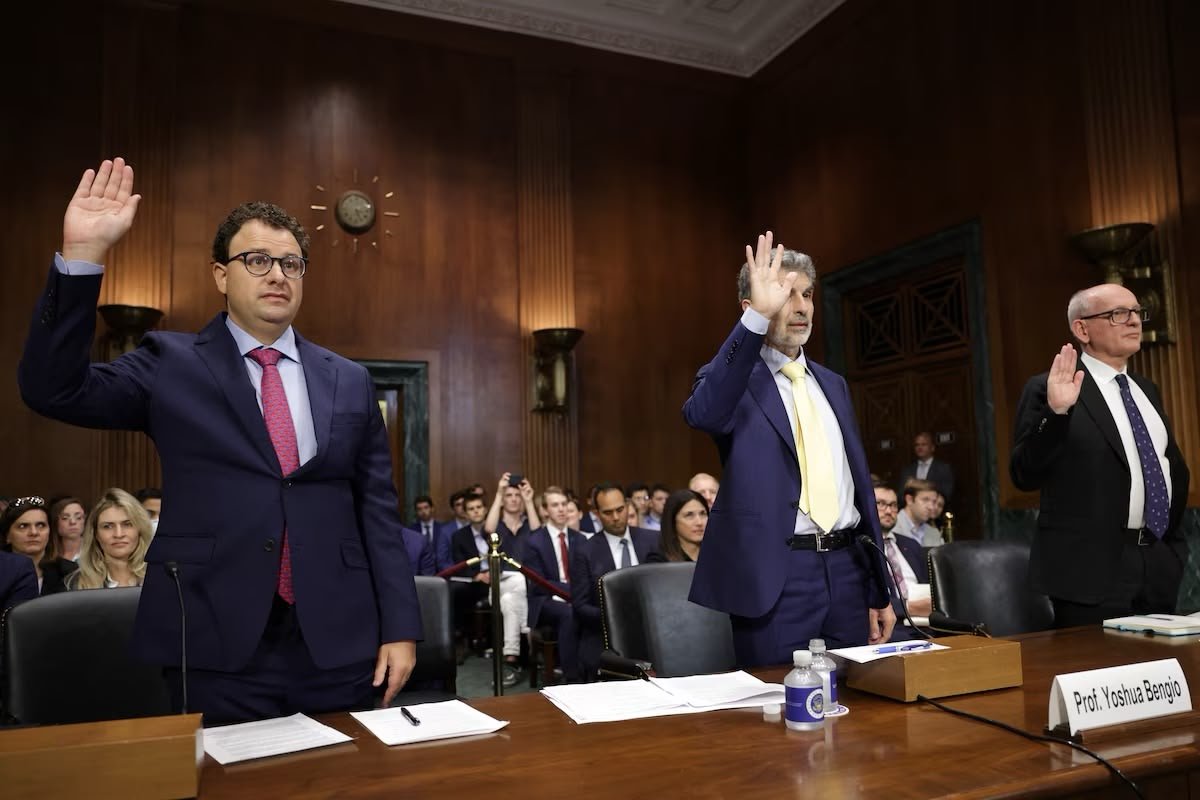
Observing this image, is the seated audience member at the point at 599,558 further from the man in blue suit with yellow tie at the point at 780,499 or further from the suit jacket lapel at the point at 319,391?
the suit jacket lapel at the point at 319,391

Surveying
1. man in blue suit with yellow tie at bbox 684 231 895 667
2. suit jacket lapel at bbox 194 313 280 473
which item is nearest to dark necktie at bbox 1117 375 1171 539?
man in blue suit with yellow tie at bbox 684 231 895 667

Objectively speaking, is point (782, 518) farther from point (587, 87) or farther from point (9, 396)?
point (587, 87)

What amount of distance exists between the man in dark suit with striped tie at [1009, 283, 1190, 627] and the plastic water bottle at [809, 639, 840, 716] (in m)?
1.35

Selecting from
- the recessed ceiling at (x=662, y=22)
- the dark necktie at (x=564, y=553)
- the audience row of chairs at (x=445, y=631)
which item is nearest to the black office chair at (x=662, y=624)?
the audience row of chairs at (x=445, y=631)

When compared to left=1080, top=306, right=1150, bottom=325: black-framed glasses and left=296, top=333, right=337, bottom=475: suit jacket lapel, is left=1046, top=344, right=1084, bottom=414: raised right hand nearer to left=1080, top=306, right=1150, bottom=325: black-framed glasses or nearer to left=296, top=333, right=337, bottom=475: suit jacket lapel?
left=1080, top=306, right=1150, bottom=325: black-framed glasses

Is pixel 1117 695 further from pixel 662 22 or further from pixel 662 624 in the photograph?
pixel 662 22

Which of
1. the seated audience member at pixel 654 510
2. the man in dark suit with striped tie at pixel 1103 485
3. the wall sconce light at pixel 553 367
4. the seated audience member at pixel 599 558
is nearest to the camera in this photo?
the man in dark suit with striped tie at pixel 1103 485

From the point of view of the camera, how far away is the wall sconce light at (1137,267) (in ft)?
18.9

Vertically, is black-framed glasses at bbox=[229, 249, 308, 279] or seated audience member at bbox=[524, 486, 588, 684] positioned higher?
black-framed glasses at bbox=[229, 249, 308, 279]

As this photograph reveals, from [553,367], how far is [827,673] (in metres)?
7.39

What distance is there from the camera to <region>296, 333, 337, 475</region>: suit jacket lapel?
1861 mm

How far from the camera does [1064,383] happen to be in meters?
2.54

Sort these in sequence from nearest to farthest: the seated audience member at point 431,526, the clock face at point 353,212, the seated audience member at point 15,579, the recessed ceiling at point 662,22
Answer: the seated audience member at point 15,579
the seated audience member at point 431,526
the clock face at point 353,212
the recessed ceiling at point 662,22

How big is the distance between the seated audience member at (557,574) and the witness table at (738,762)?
327 cm
